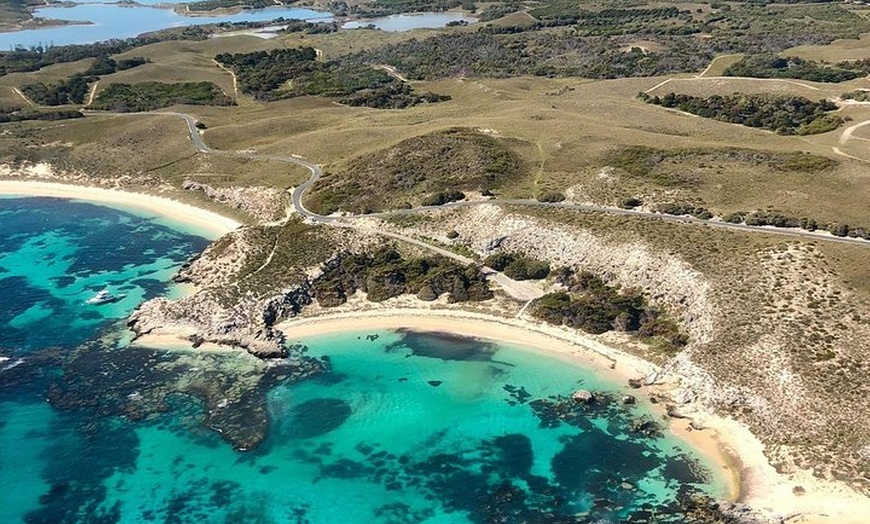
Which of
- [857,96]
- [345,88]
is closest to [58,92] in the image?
[345,88]

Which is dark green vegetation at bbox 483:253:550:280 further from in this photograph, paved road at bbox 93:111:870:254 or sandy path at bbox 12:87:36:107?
sandy path at bbox 12:87:36:107

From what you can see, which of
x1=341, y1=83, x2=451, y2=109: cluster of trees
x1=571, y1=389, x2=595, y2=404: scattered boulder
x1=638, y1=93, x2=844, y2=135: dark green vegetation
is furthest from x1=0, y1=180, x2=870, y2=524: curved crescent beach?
x1=638, y1=93, x2=844, y2=135: dark green vegetation

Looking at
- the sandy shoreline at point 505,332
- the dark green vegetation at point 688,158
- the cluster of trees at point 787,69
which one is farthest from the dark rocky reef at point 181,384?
the cluster of trees at point 787,69

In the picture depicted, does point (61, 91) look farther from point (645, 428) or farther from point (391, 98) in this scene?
point (645, 428)

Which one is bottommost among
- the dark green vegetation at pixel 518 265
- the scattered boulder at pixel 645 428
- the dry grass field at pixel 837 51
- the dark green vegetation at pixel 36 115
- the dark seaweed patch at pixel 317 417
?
the dark seaweed patch at pixel 317 417

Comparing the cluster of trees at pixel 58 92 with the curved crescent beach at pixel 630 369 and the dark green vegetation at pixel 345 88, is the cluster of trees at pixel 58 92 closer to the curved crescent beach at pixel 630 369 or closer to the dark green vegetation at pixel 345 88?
the dark green vegetation at pixel 345 88
